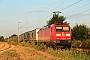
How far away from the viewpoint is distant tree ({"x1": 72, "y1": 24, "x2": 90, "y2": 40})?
4772 centimetres

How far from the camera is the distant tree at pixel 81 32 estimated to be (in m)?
47.7

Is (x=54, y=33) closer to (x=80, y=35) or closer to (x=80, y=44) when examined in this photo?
(x=80, y=44)

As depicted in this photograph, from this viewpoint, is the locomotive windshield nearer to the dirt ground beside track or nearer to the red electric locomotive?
the red electric locomotive

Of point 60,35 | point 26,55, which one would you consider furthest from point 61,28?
point 26,55

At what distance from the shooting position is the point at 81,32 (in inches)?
1905

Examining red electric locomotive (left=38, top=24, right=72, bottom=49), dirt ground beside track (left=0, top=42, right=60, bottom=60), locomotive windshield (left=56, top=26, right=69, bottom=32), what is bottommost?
dirt ground beside track (left=0, top=42, right=60, bottom=60)

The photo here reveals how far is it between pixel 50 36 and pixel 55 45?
2.54m

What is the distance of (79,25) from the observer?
50.9 metres

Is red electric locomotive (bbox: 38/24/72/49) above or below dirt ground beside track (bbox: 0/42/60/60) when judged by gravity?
above

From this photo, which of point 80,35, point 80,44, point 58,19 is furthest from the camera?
point 58,19

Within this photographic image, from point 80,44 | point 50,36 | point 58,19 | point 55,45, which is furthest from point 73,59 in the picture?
point 58,19

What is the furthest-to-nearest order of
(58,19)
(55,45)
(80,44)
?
(58,19), (80,44), (55,45)

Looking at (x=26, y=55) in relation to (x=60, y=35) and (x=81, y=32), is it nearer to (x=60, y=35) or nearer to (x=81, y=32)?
(x=60, y=35)

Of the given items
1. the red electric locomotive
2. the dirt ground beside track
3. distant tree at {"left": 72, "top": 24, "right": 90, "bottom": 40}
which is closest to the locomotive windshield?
the red electric locomotive
